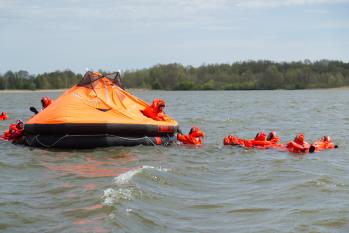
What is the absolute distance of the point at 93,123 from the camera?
14633 mm

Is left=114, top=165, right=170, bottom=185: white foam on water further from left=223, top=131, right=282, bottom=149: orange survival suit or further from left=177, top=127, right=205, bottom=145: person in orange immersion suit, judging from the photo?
left=223, top=131, right=282, bottom=149: orange survival suit

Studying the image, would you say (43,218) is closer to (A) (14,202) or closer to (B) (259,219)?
(A) (14,202)

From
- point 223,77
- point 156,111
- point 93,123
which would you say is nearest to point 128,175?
point 93,123

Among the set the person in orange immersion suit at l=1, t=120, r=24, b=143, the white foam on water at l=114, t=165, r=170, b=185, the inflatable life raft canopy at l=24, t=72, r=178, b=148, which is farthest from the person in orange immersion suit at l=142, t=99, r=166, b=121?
the white foam on water at l=114, t=165, r=170, b=185

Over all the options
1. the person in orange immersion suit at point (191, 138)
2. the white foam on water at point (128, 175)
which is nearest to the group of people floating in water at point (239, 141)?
the person in orange immersion suit at point (191, 138)

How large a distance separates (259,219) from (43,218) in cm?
300

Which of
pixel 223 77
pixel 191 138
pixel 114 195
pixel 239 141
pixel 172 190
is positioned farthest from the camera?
pixel 223 77

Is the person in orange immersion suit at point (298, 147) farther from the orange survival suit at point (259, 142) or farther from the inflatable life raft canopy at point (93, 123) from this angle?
the inflatable life raft canopy at point (93, 123)

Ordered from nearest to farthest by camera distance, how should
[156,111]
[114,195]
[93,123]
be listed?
[114,195] < [93,123] < [156,111]

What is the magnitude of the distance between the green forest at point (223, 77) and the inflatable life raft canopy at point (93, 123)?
3286 inches

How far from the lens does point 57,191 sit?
33.3 ft

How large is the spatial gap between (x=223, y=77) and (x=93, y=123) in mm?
92435

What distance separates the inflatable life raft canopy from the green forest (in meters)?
83.5

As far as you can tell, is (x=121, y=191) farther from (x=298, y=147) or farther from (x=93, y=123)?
(x=298, y=147)
